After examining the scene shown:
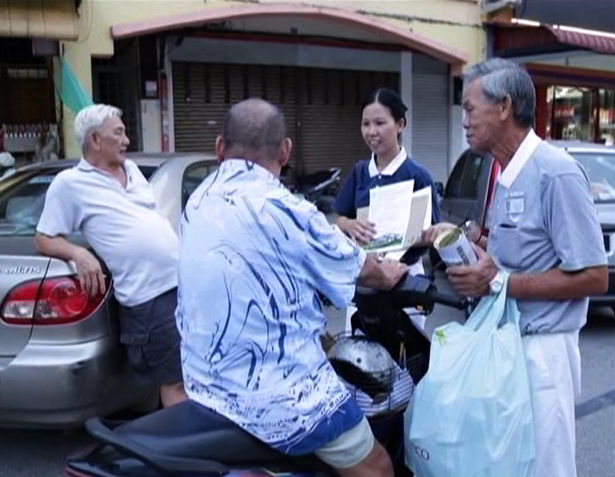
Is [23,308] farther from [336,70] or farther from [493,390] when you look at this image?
[336,70]

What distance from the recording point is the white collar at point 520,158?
83.0 inches

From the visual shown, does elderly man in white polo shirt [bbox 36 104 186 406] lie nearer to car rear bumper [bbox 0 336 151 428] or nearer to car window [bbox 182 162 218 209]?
car rear bumper [bbox 0 336 151 428]

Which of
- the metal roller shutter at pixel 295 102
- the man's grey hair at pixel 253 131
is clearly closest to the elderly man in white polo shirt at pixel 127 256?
the man's grey hair at pixel 253 131

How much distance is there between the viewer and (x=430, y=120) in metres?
14.0

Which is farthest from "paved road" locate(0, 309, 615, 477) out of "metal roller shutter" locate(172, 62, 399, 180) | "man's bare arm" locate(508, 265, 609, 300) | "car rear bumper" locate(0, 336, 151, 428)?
"metal roller shutter" locate(172, 62, 399, 180)

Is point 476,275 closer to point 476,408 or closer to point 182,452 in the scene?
point 476,408

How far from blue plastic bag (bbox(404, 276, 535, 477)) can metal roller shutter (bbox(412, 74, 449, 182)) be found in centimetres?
1192

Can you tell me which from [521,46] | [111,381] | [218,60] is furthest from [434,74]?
[111,381]

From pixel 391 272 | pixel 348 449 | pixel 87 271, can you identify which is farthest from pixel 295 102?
pixel 348 449

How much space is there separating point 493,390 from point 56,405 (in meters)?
2.10

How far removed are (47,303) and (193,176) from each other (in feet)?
5.06

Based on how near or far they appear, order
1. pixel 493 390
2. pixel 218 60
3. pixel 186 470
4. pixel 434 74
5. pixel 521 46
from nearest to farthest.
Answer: pixel 186 470, pixel 493 390, pixel 218 60, pixel 521 46, pixel 434 74

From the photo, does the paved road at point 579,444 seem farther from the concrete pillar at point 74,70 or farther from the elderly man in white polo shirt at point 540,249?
the concrete pillar at point 74,70

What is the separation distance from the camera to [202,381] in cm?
183
